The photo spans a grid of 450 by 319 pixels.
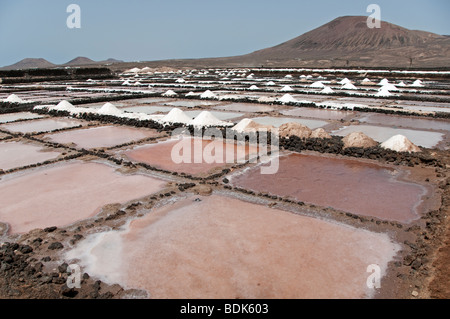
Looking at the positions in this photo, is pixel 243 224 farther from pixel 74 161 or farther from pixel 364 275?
pixel 74 161

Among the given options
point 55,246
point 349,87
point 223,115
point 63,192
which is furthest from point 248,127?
point 349,87

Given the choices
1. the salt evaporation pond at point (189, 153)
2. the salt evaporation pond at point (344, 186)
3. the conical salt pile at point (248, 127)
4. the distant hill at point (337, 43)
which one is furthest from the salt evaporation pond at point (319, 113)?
the distant hill at point (337, 43)

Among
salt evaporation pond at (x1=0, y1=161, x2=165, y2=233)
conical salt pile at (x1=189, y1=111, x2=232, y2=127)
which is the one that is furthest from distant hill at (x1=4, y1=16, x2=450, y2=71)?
salt evaporation pond at (x1=0, y1=161, x2=165, y2=233)

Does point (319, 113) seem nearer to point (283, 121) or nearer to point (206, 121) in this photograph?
point (283, 121)

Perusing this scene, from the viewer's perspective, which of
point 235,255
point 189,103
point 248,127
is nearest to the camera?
point 235,255

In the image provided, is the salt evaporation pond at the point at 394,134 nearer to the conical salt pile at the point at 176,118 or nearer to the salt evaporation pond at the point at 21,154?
the conical salt pile at the point at 176,118
